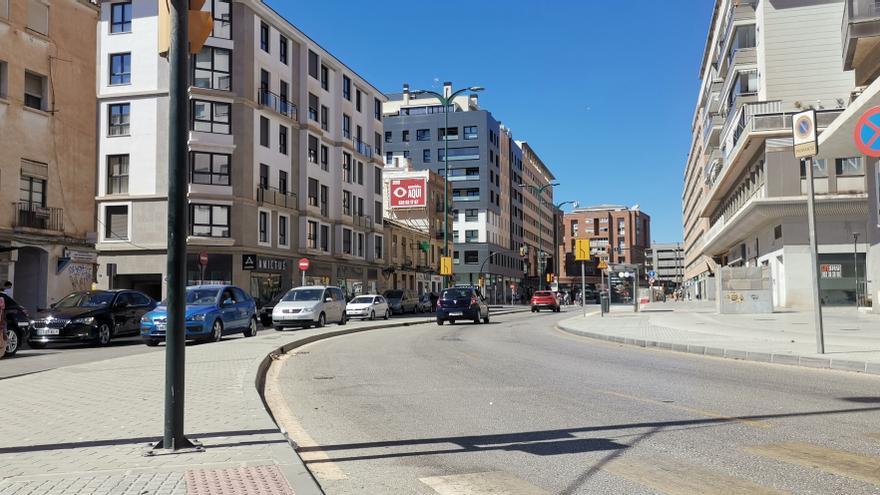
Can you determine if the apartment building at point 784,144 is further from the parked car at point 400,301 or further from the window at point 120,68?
the window at point 120,68

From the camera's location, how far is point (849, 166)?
111 ft

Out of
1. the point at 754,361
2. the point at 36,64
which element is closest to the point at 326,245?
the point at 36,64

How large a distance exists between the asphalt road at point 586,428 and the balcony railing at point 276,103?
34669mm

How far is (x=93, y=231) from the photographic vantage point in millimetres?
31734

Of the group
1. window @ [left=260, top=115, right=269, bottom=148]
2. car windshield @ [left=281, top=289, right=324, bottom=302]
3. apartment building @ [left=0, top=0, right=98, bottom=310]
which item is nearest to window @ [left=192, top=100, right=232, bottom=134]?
window @ [left=260, top=115, right=269, bottom=148]

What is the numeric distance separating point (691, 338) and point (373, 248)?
4469 cm

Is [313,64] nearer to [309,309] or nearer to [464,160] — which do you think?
[309,309]

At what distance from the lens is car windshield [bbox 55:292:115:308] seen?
19.9m

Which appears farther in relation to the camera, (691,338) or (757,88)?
(757,88)

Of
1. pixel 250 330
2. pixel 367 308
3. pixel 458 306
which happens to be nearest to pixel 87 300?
pixel 250 330

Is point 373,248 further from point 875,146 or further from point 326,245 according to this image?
point 875,146

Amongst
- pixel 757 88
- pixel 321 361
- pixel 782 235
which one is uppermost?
pixel 757 88

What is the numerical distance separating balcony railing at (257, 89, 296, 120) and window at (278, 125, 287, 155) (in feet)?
3.35

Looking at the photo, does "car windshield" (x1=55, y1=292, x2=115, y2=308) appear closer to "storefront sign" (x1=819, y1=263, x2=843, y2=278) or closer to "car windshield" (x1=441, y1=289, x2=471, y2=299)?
"car windshield" (x1=441, y1=289, x2=471, y2=299)
